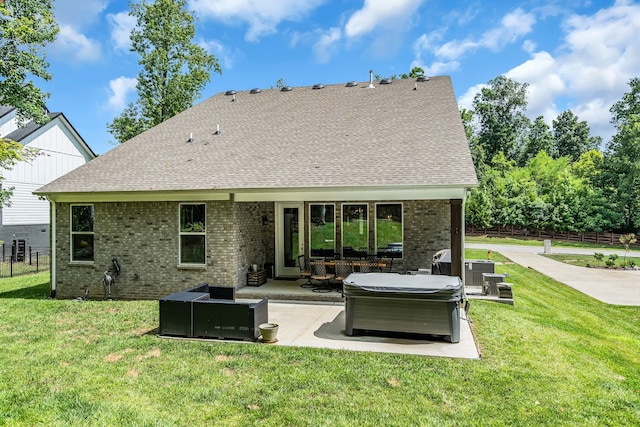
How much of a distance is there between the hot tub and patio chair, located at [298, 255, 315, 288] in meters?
3.34

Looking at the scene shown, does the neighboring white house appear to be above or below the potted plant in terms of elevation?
above

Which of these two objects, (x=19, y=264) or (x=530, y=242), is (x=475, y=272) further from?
(x=530, y=242)

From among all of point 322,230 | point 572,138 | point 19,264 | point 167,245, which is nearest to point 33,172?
point 19,264

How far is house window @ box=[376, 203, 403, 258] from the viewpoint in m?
11.7

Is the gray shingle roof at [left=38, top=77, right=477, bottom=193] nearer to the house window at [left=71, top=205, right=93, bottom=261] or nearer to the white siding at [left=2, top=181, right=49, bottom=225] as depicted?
the house window at [left=71, top=205, right=93, bottom=261]

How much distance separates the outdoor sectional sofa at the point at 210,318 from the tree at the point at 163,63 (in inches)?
674

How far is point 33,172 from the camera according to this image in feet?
75.3

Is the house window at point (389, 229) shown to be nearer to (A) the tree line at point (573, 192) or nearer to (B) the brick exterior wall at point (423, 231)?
(B) the brick exterior wall at point (423, 231)

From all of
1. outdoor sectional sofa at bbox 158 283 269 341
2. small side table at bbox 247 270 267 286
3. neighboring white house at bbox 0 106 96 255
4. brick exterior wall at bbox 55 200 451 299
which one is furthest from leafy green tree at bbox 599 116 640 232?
neighboring white house at bbox 0 106 96 255

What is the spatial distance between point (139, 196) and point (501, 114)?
186 ft

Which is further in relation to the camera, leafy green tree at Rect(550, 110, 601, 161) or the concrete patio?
leafy green tree at Rect(550, 110, 601, 161)

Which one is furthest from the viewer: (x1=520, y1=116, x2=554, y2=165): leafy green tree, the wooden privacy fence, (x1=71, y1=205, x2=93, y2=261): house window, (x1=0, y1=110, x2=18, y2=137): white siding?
(x1=520, y1=116, x2=554, y2=165): leafy green tree

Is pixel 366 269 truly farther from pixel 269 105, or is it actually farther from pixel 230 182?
pixel 269 105

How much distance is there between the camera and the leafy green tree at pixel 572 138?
5997 cm
